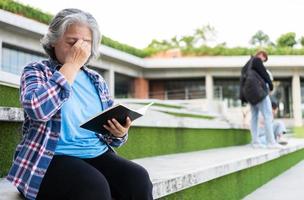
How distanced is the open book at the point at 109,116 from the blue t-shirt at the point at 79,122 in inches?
3.4

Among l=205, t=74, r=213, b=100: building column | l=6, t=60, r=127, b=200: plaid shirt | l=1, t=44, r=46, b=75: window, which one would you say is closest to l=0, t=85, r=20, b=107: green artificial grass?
l=6, t=60, r=127, b=200: plaid shirt

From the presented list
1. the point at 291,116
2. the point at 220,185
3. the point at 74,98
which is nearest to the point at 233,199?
the point at 220,185

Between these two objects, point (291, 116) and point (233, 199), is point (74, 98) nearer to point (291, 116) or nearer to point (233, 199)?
point (233, 199)

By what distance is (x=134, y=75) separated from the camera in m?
28.6

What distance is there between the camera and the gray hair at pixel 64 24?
2082 millimetres

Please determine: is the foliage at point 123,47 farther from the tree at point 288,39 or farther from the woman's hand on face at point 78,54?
the woman's hand on face at point 78,54

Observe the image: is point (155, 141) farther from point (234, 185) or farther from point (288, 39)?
point (288, 39)

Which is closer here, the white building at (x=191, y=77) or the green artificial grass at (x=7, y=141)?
the green artificial grass at (x=7, y=141)

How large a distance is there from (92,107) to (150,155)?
245 centimetres

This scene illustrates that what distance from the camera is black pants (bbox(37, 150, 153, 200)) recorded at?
1.78 metres

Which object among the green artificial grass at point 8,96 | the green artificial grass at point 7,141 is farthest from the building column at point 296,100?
the green artificial grass at point 7,141

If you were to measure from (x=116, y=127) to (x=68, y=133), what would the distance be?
0.23 metres

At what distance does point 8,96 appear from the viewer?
125 inches

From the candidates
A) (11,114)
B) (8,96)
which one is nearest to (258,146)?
(8,96)
